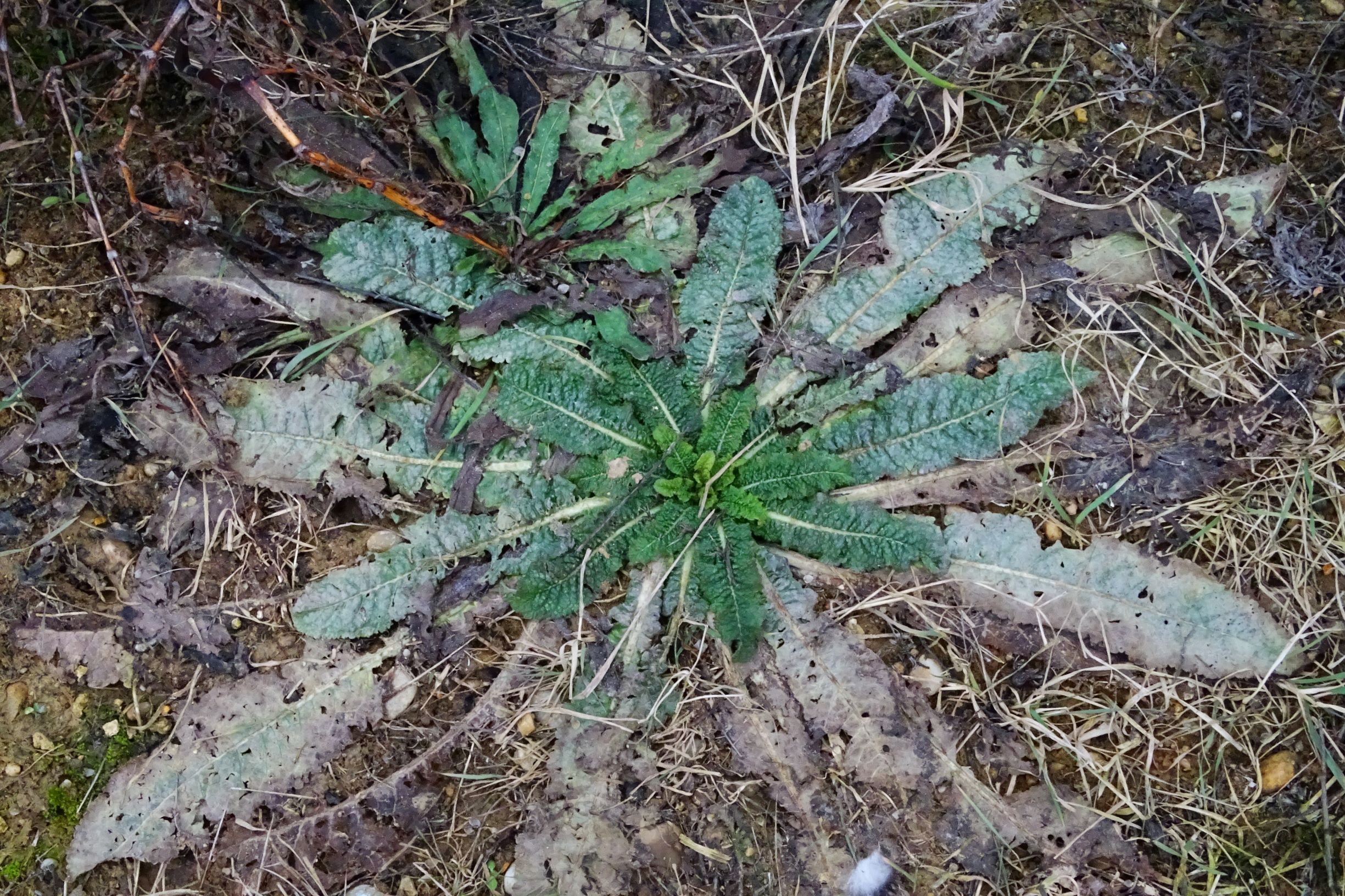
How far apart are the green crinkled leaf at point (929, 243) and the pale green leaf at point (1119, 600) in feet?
2.03

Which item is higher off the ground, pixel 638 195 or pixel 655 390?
pixel 638 195

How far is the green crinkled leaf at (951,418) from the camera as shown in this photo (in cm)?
234

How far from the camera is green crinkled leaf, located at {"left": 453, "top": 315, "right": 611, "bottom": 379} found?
→ 2.47m

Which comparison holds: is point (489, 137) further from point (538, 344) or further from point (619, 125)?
point (538, 344)

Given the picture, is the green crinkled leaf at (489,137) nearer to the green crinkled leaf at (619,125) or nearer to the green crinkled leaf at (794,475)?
the green crinkled leaf at (619,125)

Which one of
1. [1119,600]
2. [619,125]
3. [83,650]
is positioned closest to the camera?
[1119,600]

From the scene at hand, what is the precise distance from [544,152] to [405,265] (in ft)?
1.73

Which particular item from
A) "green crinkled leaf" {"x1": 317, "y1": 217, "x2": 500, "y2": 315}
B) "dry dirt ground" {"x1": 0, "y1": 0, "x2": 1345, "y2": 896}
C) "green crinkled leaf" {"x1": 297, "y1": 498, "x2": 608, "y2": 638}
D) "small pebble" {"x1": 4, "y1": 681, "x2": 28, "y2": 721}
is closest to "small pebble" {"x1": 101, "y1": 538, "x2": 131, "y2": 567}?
"dry dirt ground" {"x1": 0, "y1": 0, "x2": 1345, "y2": 896}

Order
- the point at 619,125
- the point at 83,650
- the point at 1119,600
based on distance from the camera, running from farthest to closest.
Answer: the point at 619,125 → the point at 83,650 → the point at 1119,600

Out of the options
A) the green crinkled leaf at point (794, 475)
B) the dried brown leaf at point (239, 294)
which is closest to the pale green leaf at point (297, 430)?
the dried brown leaf at point (239, 294)

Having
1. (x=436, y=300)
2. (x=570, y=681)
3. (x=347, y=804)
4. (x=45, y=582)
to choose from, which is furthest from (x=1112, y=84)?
(x=45, y=582)

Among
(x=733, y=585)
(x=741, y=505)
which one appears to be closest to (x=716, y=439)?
(x=741, y=505)

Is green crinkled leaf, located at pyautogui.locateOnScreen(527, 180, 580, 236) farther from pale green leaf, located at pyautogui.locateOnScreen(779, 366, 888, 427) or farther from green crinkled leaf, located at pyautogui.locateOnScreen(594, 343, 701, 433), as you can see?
pale green leaf, located at pyautogui.locateOnScreen(779, 366, 888, 427)

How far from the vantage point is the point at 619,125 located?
2.53 metres
